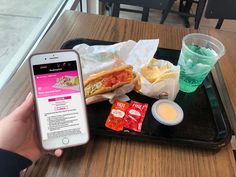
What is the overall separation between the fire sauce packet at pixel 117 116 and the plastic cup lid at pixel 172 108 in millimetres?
65

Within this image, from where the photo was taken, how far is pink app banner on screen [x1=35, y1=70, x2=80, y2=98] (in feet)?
1.55

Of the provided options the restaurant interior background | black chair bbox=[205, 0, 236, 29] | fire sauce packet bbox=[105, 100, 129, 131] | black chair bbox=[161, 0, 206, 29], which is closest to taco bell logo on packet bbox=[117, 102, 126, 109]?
fire sauce packet bbox=[105, 100, 129, 131]

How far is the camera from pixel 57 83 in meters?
0.48

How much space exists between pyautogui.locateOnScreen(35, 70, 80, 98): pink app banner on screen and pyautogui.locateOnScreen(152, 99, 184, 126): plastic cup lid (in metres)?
0.18

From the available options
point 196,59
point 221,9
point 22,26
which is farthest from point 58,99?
point 221,9

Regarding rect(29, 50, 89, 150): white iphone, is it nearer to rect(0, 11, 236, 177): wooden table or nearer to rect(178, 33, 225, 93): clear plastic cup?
rect(0, 11, 236, 177): wooden table

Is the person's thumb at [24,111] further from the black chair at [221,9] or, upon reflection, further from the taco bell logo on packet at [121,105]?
the black chair at [221,9]

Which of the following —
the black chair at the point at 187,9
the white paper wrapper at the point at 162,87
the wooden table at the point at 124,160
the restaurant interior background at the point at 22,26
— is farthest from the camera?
the black chair at the point at 187,9

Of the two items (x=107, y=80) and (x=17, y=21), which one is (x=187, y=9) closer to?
(x=17, y=21)

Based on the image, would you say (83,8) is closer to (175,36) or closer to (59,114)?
(175,36)

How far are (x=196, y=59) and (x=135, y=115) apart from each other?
8.0 inches

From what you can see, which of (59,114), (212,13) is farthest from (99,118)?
(212,13)

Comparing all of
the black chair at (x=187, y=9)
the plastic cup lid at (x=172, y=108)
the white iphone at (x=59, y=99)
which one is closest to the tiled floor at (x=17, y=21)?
the white iphone at (x=59, y=99)

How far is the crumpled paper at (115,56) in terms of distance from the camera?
0.60 metres
